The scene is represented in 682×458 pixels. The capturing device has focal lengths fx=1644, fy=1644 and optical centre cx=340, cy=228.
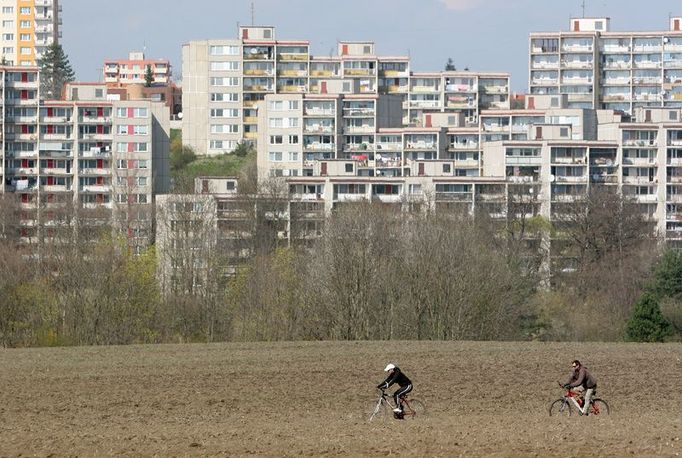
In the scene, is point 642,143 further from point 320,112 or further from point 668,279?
point 668,279

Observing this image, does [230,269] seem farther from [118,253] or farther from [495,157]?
[495,157]

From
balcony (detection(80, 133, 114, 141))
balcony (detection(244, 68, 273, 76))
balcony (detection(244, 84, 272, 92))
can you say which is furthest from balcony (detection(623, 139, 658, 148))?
balcony (detection(80, 133, 114, 141))

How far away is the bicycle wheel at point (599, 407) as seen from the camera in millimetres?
45625

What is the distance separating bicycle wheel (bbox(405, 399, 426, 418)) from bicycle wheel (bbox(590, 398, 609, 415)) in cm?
470

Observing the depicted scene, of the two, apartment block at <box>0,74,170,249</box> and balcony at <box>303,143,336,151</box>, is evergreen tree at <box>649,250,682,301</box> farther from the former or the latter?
balcony at <box>303,143,336,151</box>

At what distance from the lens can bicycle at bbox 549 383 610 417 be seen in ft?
148

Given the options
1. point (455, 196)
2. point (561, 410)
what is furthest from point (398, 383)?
point (455, 196)

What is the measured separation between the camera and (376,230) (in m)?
100

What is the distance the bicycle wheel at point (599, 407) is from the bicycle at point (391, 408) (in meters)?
4.70

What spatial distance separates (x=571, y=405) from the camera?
45812 mm

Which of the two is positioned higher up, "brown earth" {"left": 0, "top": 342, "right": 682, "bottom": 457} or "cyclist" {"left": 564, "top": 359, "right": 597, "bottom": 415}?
"cyclist" {"left": 564, "top": 359, "right": 597, "bottom": 415}

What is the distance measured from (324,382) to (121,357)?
14971 millimetres

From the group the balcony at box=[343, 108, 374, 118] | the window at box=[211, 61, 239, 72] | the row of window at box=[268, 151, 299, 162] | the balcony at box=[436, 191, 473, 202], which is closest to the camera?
the balcony at box=[436, 191, 473, 202]

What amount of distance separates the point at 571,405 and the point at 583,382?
1553 millimetres
